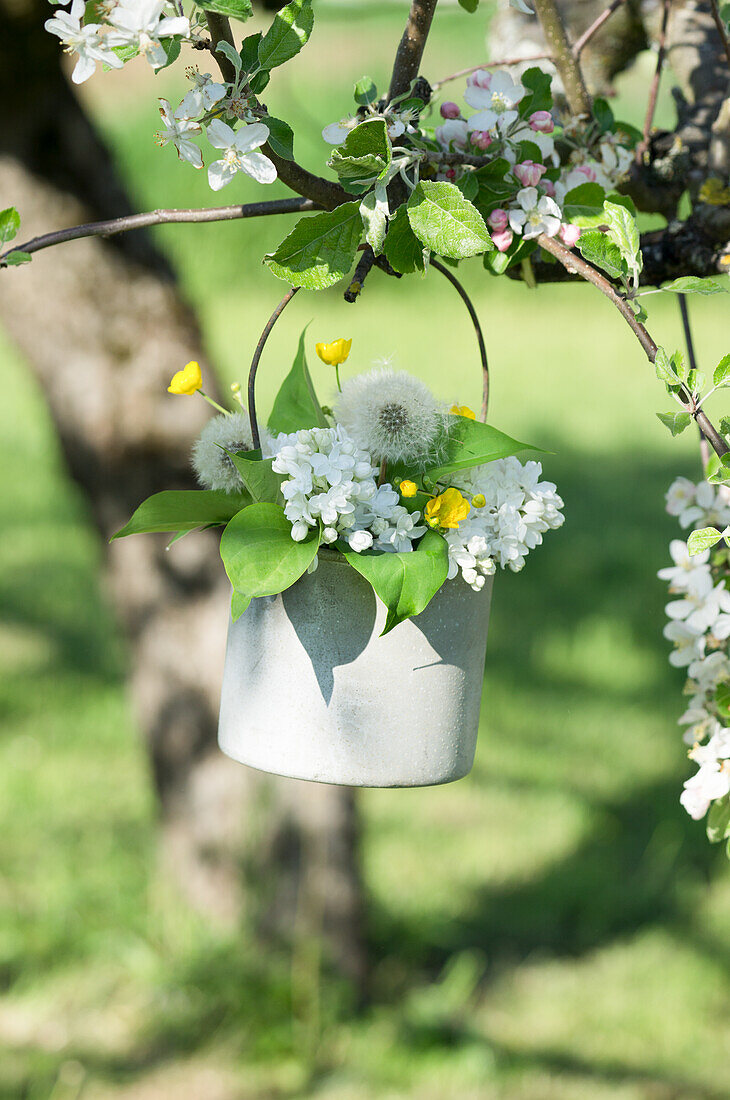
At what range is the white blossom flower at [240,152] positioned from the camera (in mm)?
714

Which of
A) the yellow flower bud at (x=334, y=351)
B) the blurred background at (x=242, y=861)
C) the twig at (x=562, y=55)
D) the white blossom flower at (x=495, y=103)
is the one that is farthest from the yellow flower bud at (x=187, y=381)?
Answer: the blurred background at (x=242, y=861)

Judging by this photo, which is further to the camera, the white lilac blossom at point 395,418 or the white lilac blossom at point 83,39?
the white lilac blossom at point 395,418

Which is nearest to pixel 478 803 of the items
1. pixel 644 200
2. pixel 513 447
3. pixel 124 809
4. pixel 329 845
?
pixel 329 845

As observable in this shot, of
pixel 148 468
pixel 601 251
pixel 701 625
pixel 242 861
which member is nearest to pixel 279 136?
pixel 601 251

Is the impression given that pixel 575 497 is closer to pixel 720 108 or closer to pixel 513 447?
pixel 720 108

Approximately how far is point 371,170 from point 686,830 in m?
2.60

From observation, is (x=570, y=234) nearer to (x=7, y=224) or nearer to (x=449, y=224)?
(x=449, y=224)

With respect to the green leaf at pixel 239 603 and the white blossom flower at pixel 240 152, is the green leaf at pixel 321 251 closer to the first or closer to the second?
the white blossom flower at pixel 240 152

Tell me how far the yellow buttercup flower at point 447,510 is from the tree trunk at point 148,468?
1.43 metres

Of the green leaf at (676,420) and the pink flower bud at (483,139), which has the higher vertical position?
the pink flower bud at (483,139)

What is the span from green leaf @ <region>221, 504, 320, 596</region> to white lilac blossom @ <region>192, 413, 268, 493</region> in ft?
0.24

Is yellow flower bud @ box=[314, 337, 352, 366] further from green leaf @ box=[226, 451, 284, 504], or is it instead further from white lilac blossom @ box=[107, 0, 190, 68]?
white lilac blossom @ box=[107, 0, 190, 68]

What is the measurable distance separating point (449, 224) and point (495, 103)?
20 cm

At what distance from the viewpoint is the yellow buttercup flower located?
866mm
